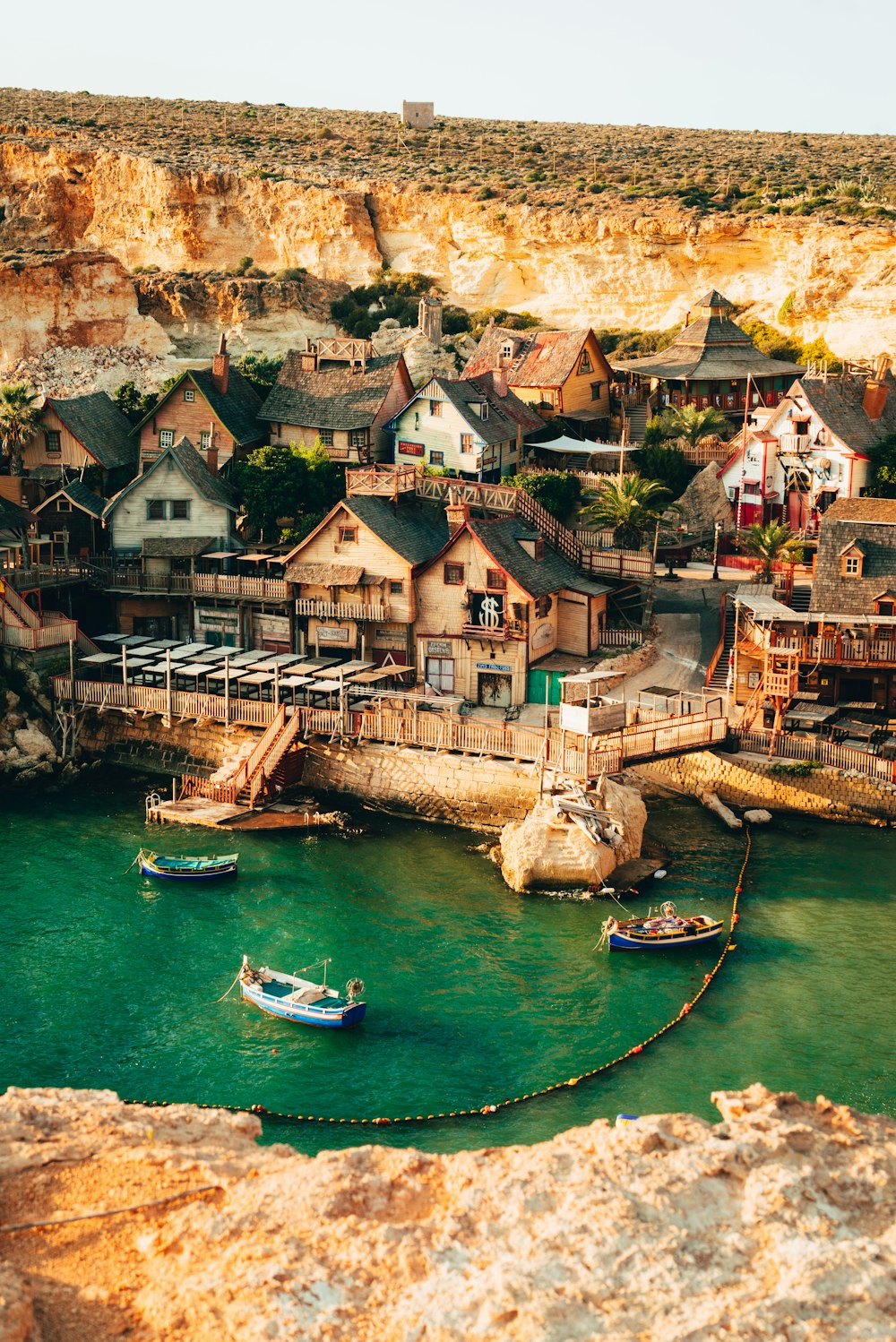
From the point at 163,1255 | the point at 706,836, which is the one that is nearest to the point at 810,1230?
the point at 163,1255

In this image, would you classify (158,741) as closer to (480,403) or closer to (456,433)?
(456,433)

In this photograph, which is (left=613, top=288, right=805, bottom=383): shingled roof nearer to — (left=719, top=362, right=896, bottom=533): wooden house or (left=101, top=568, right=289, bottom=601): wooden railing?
(left=719, top=362, right=896, bottom=533): wooden house

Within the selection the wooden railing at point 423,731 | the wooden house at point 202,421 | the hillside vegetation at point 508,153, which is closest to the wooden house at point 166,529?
the wooden house at point 202,421

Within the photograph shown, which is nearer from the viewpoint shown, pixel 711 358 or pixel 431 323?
pixel 711 358

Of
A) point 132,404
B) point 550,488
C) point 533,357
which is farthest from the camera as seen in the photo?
point 533,357

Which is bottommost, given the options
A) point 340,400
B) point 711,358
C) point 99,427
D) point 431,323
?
point 99,427

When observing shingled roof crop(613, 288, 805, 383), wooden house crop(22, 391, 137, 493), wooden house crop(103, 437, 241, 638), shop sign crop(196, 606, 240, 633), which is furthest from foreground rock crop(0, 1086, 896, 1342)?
shingled roof crop(613, 288, 805, 383)

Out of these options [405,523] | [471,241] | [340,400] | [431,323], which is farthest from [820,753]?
[471,241]

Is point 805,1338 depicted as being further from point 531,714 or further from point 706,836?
point 531,714
